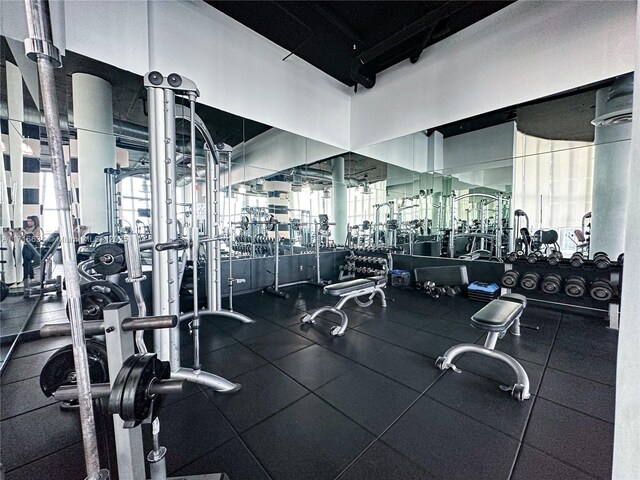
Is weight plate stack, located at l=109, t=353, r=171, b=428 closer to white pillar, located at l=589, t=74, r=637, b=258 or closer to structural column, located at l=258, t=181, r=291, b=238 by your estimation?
structural column, located at l=258, t=181, r=291, b=238

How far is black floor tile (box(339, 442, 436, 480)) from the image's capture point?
48.1 inches

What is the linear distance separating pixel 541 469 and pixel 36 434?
2.68m

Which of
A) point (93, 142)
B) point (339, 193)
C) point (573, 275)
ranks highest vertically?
point (93, 142)

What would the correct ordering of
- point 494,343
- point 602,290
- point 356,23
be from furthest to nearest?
point 356,23 → point 602,290 → point 494,343

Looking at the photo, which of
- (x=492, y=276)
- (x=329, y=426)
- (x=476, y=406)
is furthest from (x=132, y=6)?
(x=492, y=276)

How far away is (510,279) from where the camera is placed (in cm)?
364

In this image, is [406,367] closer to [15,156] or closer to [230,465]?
[230,465]

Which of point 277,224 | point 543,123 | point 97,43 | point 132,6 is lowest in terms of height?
point 277,224

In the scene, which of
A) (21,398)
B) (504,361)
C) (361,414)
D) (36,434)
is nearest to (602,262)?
(504,361)

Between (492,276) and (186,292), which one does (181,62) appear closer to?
(186,292)

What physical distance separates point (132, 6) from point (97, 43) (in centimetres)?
67

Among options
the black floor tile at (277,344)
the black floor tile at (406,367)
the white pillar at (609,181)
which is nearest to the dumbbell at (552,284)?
the white pillar at (609,181)

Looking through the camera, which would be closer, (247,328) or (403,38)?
(247,328)

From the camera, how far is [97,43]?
116 inches
